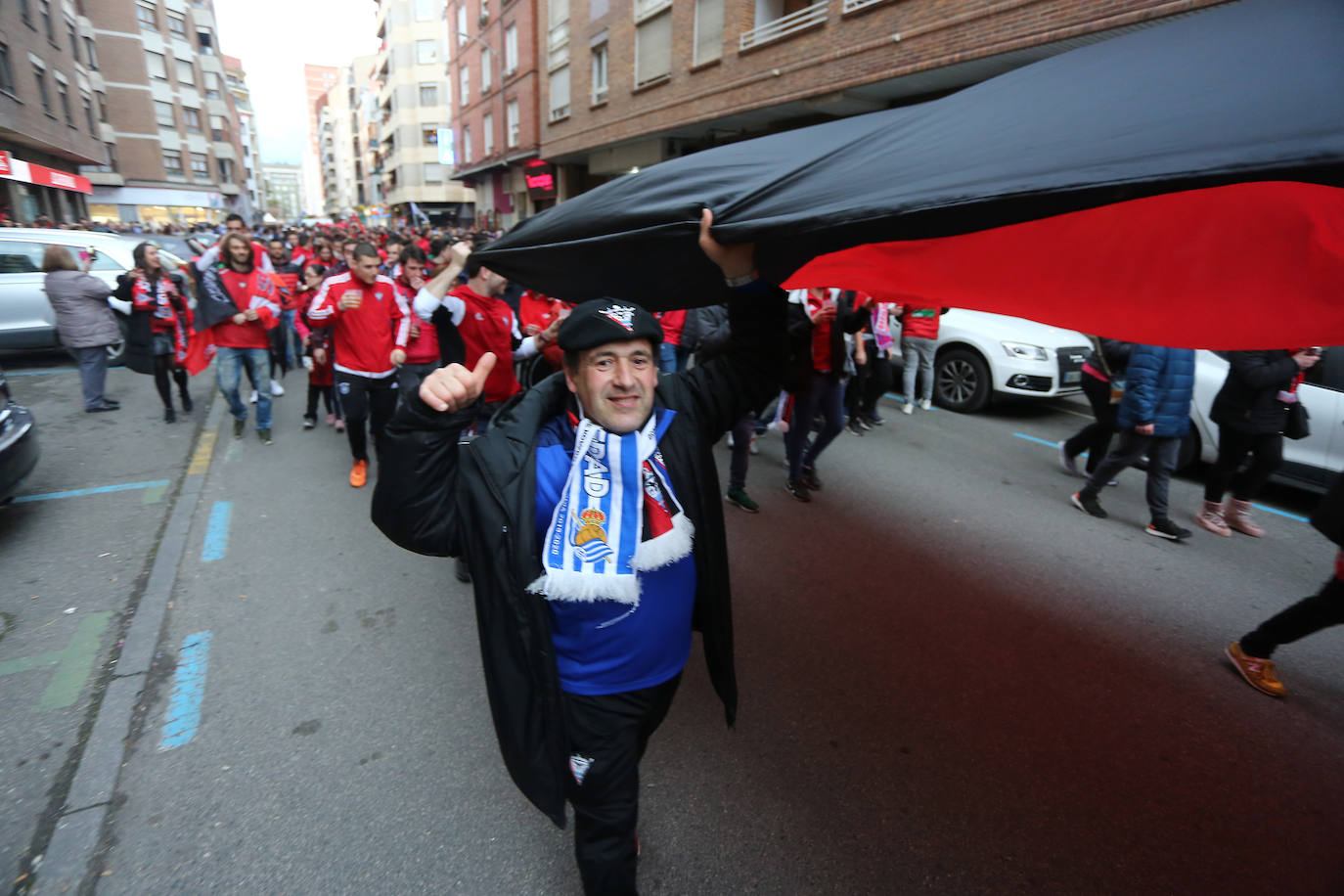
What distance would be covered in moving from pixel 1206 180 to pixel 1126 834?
2.56 meters

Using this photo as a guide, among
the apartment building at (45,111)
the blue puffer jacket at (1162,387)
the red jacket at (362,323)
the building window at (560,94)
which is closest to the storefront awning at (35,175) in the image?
the apartment building at (45,111)

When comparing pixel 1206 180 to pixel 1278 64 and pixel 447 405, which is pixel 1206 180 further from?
pixel 447 405

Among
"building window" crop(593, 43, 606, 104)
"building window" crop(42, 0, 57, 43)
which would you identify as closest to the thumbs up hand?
"building window" crop(593, 43, 606, 104)

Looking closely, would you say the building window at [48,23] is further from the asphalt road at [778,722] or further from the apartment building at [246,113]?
the apartment building at [246,113]

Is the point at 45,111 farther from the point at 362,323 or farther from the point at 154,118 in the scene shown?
the point at 362,323

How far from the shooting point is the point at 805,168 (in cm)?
179

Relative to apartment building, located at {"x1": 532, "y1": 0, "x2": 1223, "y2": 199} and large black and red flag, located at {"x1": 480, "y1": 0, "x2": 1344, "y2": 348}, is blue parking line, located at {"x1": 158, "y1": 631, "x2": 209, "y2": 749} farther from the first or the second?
apartment building, located at {"x1": 532, "y1": 0, "x2": 1223, "y2": 199}

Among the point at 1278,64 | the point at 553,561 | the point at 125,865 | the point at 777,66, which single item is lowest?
the point at 125,865

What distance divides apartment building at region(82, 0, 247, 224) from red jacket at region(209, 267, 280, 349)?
137 feet

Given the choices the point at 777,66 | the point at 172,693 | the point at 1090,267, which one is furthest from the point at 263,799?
the point at 777,66

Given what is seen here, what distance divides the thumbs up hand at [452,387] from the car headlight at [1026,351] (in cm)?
825

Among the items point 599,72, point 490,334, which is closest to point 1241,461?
point 490,334

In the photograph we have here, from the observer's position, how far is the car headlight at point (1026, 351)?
8.24 meters

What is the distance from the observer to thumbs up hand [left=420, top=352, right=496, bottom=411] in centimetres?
165
